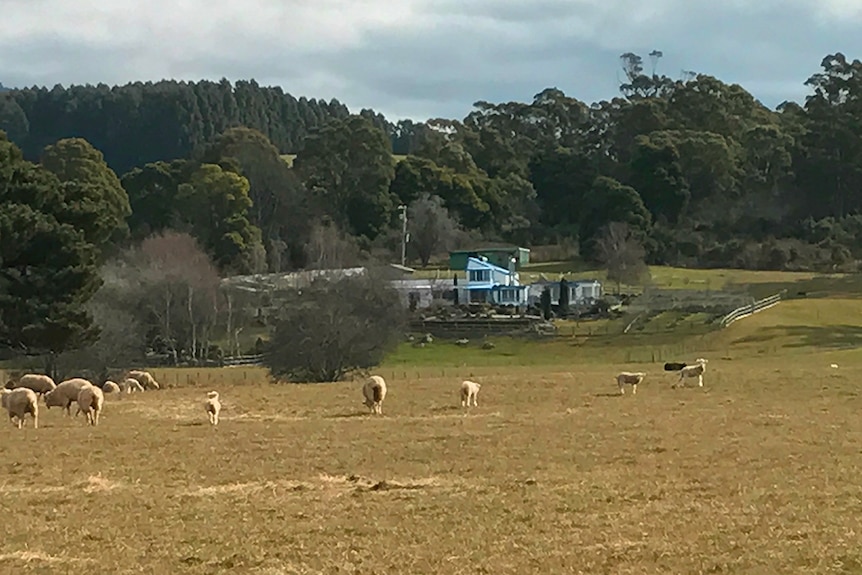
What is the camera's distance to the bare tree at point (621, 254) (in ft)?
277

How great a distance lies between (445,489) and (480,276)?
6623cm

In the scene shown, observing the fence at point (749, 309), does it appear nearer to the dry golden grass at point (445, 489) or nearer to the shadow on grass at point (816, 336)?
the shadow on grass at point (816, 336)

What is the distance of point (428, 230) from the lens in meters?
98.3

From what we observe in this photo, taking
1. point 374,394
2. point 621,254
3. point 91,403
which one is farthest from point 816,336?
point 91,403

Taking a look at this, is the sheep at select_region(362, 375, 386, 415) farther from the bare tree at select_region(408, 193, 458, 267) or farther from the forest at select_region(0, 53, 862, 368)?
the bare tree at select_region(408, 193, 458, 267)

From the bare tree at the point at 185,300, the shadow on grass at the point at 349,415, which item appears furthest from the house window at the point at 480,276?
the shadow on grass at the point at 349,415

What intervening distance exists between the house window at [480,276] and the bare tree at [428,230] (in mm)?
15272

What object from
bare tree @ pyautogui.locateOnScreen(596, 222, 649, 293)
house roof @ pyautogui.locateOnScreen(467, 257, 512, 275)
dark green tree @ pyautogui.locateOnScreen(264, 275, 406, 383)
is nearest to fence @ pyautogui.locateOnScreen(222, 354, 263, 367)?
dark green tree @ pyautogui.locateOnScreen(264, 275, 406, 383)

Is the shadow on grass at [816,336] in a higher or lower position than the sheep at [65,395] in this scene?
lower

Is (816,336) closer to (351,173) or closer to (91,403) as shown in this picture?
(91,403)

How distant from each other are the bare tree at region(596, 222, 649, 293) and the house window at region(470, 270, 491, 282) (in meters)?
8.72

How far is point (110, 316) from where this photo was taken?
5275cm

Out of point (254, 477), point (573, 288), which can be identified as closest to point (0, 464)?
point (254, 477)

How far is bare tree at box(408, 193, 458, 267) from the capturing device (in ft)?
322
